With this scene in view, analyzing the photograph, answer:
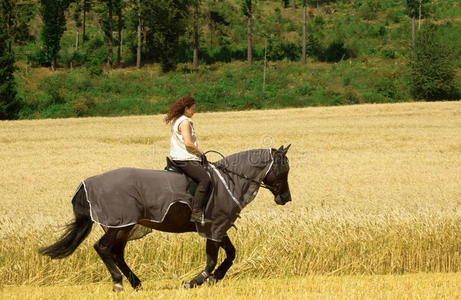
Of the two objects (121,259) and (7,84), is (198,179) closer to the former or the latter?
(121,259)

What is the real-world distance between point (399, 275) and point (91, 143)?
20.3 metres

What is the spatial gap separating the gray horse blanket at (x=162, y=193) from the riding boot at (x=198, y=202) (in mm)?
81

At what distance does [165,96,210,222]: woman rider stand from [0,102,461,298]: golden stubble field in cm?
110

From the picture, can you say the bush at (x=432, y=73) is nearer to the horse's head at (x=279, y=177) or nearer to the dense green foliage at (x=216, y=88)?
the dense green foliage at (x=216, y=88)

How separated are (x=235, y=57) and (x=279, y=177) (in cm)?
5865

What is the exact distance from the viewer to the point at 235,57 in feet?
215

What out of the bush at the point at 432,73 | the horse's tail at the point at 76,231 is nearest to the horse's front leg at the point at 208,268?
the horse's tail at the point at 76,231

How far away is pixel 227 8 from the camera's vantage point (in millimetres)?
78062

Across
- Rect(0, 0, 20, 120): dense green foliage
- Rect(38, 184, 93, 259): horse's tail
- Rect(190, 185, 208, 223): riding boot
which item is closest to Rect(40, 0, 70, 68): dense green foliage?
Rect(0, 0, 20, 120): dense green foliage

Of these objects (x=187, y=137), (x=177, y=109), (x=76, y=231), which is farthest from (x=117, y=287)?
(x=177, y=109)

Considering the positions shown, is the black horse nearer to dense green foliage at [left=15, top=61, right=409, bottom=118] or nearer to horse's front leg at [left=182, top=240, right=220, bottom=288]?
horse's front leg at [left=182, top=240, right=220, bottom=288]

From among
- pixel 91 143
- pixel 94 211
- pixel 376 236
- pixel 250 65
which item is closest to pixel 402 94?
pixel 250 65

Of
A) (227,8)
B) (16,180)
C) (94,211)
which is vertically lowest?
(16,180)

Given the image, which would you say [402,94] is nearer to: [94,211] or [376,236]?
[376,236]
